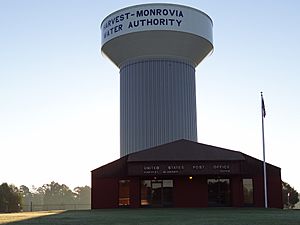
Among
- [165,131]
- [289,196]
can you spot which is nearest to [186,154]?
[165,131]

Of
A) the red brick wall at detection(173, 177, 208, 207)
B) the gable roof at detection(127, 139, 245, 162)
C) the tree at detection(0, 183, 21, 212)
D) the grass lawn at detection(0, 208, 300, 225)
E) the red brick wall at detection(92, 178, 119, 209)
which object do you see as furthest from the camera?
the tree at detection(0, 183, 21, 212)

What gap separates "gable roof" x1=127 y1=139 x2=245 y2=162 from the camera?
38250 millimetres

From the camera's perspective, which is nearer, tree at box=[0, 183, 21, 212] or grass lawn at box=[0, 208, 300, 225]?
grass lawn at box=[0, 208, 300, 225]

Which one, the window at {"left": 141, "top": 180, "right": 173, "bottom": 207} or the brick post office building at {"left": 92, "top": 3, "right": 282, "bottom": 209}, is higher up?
the brick post office building at {"left": 92, "top": 3, "right": 282, "bottom": 209}

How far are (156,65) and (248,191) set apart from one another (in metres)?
16.6

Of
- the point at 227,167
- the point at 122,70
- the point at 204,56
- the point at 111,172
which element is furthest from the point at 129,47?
the point at 227,167

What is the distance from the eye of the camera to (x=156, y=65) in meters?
51.1

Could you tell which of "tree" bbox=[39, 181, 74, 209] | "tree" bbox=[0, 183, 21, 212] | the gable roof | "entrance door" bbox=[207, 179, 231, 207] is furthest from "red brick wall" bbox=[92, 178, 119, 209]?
"tree" bbox=[39, 181, 74, 209]

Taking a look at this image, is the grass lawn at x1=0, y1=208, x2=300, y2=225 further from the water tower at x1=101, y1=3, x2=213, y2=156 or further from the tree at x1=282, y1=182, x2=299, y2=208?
the tree at x1=282, y1=182, x2=299, y2=208

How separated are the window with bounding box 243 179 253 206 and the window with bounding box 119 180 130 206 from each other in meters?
8.95

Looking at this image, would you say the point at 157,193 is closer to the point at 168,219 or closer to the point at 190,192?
the point at 190,192

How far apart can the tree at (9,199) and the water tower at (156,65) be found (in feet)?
95.8

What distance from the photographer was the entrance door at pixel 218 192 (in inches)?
1581

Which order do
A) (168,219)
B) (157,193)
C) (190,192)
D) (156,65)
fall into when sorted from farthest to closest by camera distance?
(156,65) → (157,193) → (190,192) → (168,219)
